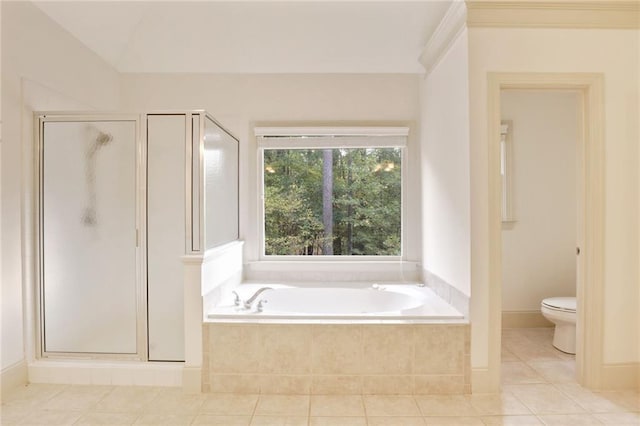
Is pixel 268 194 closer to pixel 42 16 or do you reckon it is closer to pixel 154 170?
pixel 154 170

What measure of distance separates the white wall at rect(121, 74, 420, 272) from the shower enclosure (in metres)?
0.93

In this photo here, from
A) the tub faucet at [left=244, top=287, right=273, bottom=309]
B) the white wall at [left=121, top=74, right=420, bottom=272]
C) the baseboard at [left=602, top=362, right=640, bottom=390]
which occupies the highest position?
the white wall at [left=121, top=74, right=420, bottom=272]

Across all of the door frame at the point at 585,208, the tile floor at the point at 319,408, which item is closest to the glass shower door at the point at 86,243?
the tile floor at the point at 319,408

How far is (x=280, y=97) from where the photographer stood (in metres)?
3.34

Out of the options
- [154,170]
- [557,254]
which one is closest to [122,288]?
[154,170]

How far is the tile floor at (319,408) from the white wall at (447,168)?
0.68 metres

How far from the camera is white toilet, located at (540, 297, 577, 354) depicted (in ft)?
9.39

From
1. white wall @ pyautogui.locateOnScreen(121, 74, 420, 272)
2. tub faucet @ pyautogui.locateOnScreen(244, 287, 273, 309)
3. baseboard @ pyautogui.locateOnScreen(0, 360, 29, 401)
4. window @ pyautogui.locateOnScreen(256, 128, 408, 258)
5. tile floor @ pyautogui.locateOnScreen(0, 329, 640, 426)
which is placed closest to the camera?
tile floor @ pyautogui.locateOnScreen(0, 329, 640, 426)

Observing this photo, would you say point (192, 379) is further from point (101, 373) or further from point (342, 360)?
point (342, 360)

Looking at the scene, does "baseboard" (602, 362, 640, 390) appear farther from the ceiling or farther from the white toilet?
the ceiling

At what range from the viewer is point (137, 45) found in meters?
3.18

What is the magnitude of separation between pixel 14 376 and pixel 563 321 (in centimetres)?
377

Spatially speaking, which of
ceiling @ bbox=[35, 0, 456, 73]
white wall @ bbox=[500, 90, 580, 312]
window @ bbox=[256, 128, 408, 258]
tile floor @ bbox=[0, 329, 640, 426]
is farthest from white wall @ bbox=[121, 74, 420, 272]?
tile floor @ bbox=[0, 329, 640, 426]

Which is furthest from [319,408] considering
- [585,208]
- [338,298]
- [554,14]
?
[554,14]
